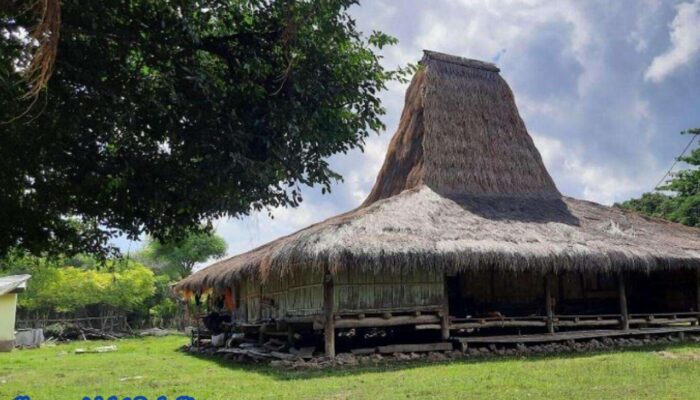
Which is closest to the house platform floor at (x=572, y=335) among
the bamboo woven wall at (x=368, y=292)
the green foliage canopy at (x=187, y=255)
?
the bamboo woven wall at (x=368, y=292)

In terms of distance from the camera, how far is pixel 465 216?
50.4ft

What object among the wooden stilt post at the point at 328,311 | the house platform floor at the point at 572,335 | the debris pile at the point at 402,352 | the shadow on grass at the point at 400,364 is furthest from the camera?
the house platform floor at the point at 572,335

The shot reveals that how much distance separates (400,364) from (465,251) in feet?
9.11

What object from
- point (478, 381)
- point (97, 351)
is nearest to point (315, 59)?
point (478, 381)

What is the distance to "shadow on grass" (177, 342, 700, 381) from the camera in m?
11.3

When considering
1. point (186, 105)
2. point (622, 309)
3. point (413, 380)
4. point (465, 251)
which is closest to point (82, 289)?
point (465, 251)

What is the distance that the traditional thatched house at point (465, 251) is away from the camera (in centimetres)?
1319

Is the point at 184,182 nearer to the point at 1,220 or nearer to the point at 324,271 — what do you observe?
the point at 1,220

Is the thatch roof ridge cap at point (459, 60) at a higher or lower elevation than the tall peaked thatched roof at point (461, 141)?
higher

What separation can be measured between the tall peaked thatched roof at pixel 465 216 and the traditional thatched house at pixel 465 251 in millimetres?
41

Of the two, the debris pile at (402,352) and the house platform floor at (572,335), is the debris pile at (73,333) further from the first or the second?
the house platform floor at (572,335)

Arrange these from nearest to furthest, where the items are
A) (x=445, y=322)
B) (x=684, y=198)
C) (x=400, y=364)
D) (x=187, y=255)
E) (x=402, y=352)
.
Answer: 1. (x=400, y=364)
2. (x=402, y=352)
3. (x=445, y=322)
4. (x=684, y=198)
5. (x=187, y=255)

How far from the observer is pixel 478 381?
9711 millimetres

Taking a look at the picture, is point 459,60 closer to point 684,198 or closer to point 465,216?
point 465,216
